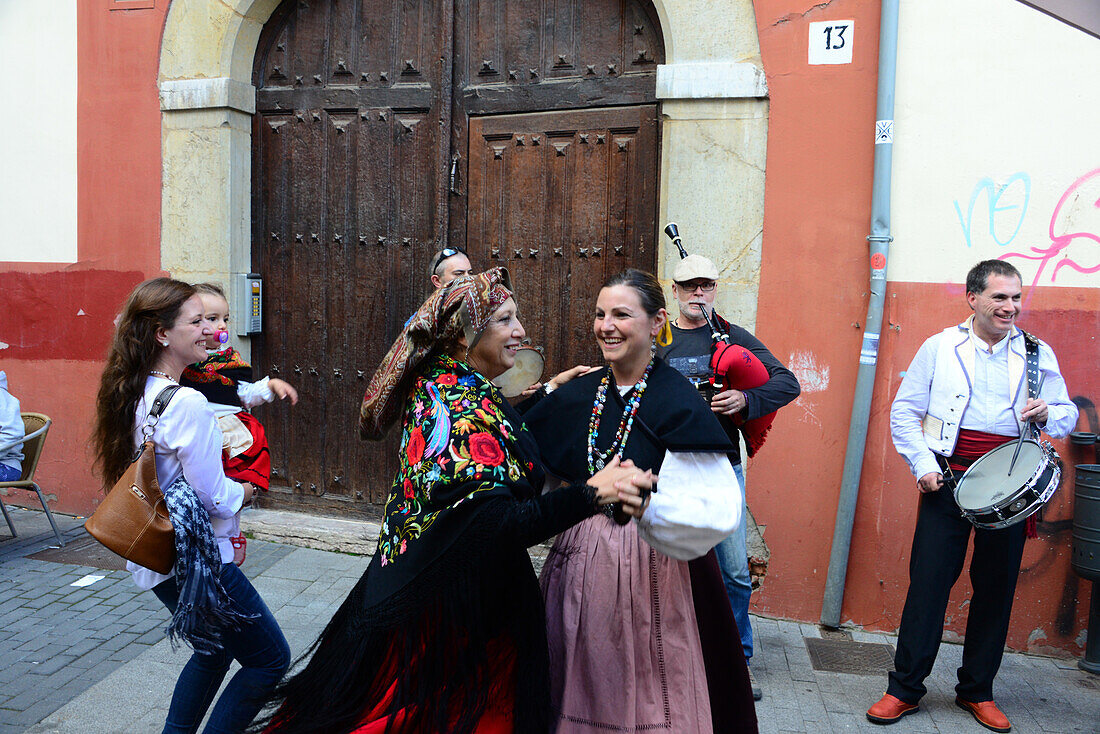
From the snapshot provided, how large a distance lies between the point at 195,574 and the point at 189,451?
363 mm

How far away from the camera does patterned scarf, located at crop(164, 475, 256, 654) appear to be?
263 cm

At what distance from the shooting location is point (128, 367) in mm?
2715

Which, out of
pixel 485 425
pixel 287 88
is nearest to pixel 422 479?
pixel 485 425

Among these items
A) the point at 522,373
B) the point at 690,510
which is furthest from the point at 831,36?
the point at 690,510

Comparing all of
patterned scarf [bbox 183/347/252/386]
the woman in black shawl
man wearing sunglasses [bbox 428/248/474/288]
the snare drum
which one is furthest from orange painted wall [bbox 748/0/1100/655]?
patterned scarf [bbox 183/347/252/386]

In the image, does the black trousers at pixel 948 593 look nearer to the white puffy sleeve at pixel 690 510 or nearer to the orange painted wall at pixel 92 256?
the white puffy sleeve at pixel 690 510

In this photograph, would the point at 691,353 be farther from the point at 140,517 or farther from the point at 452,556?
the point at 140,517

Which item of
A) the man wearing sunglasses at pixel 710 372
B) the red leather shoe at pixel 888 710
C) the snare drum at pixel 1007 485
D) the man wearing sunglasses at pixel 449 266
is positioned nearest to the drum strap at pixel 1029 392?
the snare drum at pixel 1007 485

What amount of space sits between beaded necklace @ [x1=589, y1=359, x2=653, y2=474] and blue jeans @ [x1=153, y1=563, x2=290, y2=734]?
1.15 meters

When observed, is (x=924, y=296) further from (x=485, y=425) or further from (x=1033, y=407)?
(x=485, y=425)

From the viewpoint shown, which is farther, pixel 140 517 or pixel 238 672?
pixel 238 672

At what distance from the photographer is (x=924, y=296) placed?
4594 millimetres

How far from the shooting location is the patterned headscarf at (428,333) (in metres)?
2.33

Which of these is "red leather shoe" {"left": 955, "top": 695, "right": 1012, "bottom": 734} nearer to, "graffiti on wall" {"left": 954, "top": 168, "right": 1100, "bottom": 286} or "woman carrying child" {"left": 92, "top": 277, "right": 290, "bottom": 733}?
"graffiti on wall" {"left": 954, "top": 168, "right": 1100, "bottom": 286}
